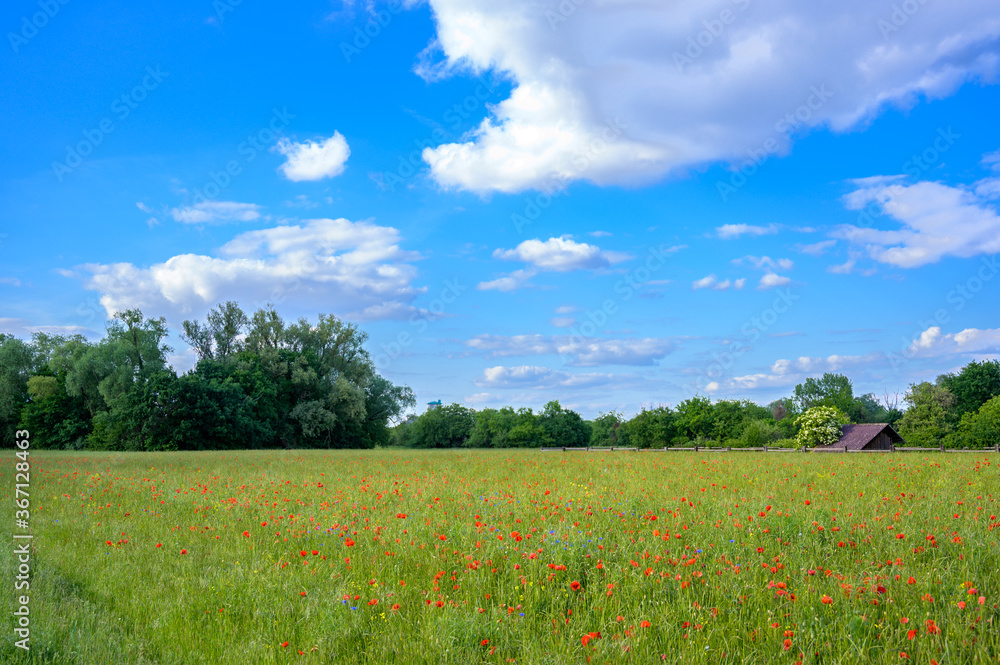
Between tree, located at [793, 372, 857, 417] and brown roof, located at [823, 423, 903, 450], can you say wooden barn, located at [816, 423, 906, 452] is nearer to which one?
brown roof, located at [823, 423, 903, 450]

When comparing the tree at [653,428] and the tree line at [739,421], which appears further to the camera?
the tree at [653,428]

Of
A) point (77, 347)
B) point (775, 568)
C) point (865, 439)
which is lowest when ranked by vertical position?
point (865, 439)

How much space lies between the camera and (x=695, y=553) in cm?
748

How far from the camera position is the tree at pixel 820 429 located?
6121cm

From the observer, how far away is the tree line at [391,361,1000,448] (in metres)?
64.7

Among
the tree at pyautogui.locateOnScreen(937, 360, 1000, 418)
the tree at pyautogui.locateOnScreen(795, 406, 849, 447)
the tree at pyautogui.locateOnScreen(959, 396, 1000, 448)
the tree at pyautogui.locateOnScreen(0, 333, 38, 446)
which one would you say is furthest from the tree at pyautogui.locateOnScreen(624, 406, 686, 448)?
the tree at pyautogui.locateOnScreen(0, 333, 38, 446)

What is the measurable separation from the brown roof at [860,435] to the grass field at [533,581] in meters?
53.4

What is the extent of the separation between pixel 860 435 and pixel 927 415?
73.8 feet

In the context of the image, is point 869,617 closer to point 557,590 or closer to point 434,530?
point 557,590

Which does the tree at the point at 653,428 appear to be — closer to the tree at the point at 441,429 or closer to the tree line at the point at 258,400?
the tree line at the point at 258,400

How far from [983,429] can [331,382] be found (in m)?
74.3

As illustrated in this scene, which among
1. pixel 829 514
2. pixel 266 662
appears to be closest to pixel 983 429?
pixel 829 514

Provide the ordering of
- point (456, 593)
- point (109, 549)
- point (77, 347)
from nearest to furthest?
point (456, 593) → point (109, 549) → point (77, 347)

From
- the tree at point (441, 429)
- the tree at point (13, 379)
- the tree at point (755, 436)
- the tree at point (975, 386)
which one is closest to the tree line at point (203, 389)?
the tree at point (13, 379)
